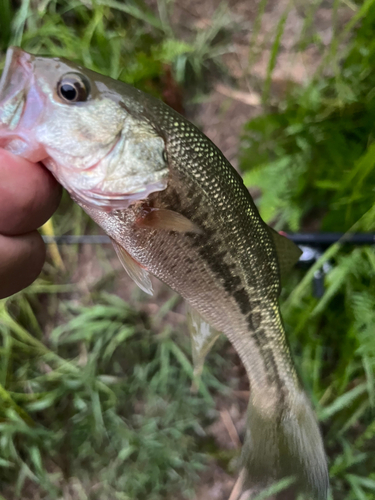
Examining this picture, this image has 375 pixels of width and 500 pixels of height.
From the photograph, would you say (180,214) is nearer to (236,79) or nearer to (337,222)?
(337,222)

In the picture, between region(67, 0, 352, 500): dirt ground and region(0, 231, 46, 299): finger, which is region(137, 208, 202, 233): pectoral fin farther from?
region(67, 0, 352, 500): dirt ground

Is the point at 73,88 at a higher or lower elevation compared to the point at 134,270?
higher

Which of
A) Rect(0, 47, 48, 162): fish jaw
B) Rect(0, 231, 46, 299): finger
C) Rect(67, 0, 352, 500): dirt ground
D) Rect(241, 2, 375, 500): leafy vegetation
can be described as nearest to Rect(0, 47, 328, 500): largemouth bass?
Rect(0, 47, 48, 162): fish jaw

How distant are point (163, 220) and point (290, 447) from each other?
828 millimetres

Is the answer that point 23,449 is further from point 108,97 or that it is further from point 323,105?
point 323,105

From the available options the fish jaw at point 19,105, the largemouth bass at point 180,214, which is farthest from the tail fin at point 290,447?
the fish jaw at point 19,105

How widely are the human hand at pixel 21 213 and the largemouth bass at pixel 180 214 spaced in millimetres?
30

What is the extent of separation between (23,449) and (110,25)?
2196mm

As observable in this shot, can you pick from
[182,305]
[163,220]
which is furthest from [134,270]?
[182,305]

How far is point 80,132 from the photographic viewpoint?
689 millimetres

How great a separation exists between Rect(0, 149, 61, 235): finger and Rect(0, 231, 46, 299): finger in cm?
2

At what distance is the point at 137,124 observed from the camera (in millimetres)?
728

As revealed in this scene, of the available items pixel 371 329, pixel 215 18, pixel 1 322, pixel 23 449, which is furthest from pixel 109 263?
pixel 215 18

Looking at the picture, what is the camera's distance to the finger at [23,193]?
66cm
